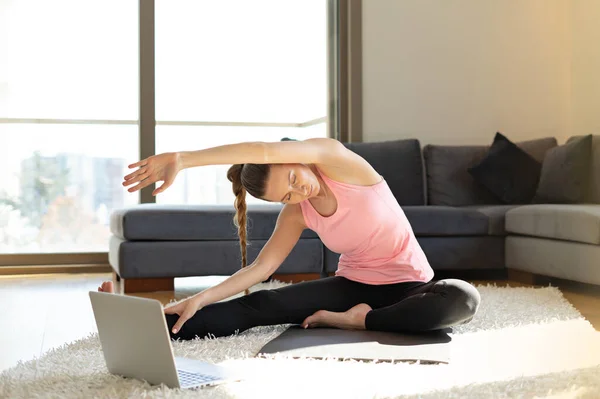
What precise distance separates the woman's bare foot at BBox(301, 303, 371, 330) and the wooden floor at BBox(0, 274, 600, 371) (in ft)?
2.87

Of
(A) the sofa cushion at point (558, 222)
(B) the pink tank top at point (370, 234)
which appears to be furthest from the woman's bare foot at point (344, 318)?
(A) the sofa cushion at point (558, 222)

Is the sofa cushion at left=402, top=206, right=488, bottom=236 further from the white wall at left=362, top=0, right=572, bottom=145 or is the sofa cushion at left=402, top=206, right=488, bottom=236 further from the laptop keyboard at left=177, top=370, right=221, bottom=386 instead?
the laptop keyboard at left=177, top=370, right=221, bottom=386

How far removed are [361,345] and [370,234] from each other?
0.39 m

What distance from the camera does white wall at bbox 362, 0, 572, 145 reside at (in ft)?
19.3

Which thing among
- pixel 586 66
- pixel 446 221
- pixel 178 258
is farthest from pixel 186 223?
pixel 586 66

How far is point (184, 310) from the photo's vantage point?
8.10 ft

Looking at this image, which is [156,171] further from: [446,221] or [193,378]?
[446,221]

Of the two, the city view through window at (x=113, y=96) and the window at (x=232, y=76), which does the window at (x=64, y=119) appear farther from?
the window at (x=232, y=76)

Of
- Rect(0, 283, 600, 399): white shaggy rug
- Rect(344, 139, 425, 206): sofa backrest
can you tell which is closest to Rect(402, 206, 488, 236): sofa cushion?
Rect(344, 139, 425, 206): sofa backrest

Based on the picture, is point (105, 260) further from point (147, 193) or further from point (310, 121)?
point (310, 121)

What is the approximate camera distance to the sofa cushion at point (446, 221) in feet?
15.0

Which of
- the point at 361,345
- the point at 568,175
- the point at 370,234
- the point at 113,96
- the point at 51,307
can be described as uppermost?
the point at 113,96

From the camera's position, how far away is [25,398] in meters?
1.85

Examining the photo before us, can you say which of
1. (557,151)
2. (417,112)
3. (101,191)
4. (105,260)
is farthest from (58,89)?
(557,151)
